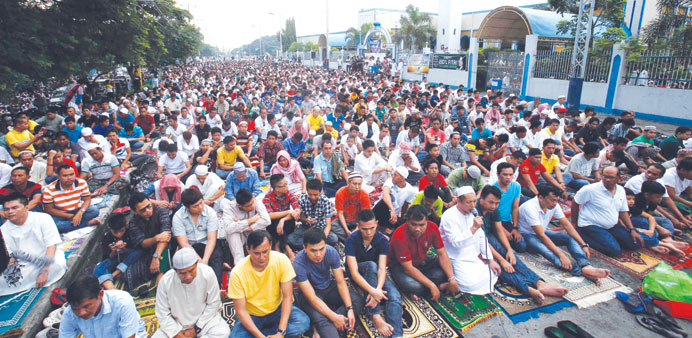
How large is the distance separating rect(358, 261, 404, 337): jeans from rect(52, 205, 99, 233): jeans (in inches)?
166

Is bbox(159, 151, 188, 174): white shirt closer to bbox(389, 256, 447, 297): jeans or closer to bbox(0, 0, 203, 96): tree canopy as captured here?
bbox(0, 0, 203, 96): tree canopy

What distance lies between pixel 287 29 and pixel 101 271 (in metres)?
101

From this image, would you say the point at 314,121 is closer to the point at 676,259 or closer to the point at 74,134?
the point at 74,134

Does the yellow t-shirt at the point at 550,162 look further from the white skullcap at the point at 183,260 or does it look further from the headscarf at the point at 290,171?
the white skullcap at the point at 183,260

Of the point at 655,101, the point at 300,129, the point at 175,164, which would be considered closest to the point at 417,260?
the point at 175,164

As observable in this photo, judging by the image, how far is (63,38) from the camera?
344 inches

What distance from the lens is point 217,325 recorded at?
321 cm

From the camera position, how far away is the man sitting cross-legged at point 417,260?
3.74 meters

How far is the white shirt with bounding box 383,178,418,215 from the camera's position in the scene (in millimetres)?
5207

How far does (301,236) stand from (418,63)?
2528cm

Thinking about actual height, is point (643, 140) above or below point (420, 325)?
above

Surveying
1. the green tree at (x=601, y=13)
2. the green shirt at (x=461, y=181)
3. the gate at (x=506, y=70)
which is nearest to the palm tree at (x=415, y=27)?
the gate at (x=506, y=70)

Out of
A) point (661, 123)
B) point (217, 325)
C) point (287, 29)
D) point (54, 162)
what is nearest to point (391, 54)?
point (661, 123)

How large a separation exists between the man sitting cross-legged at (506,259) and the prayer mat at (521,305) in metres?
0.05
